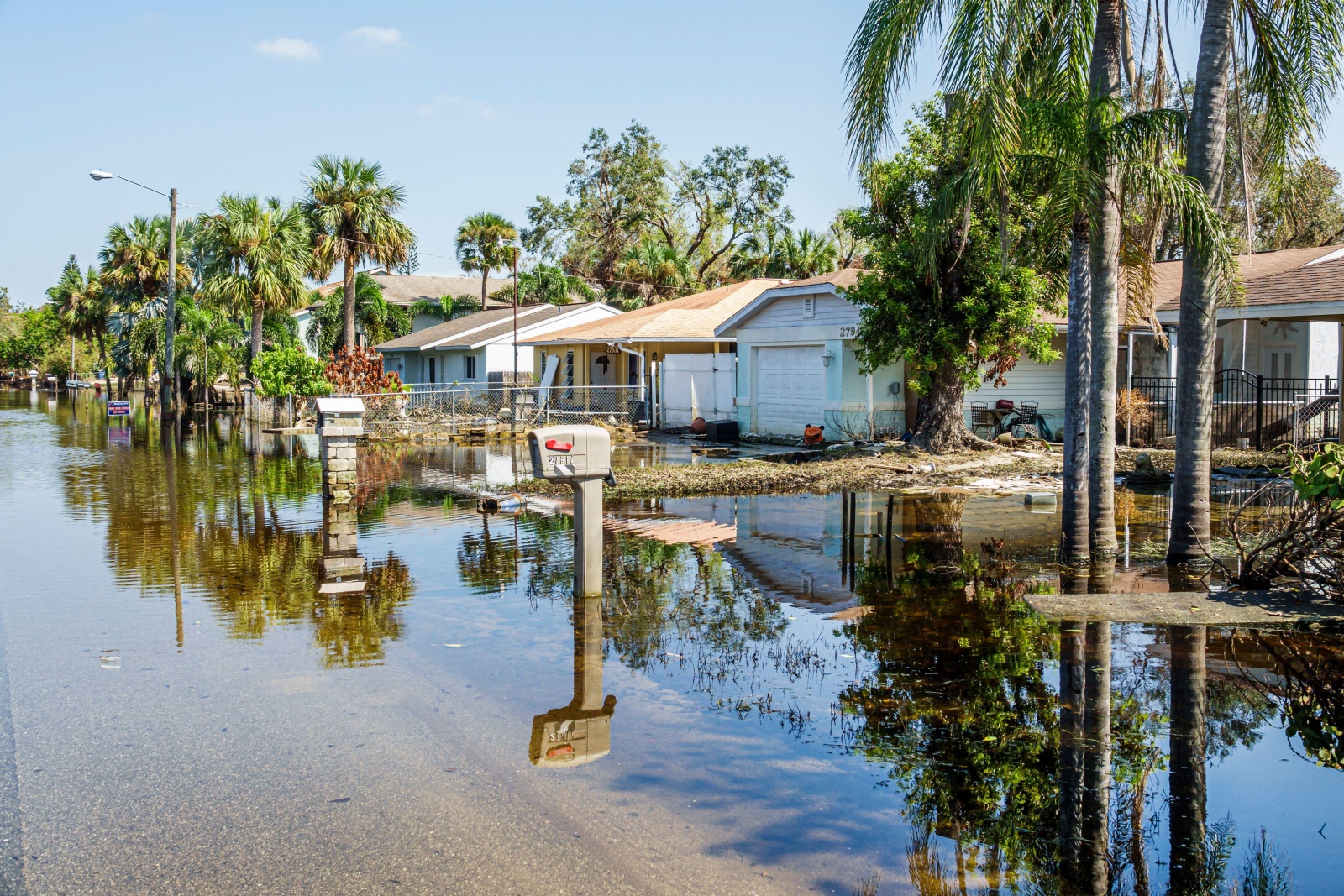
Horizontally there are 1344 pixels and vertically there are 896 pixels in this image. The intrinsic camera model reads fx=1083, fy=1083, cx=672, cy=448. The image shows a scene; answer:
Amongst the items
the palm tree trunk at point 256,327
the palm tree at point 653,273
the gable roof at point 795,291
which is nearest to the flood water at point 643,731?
the gable roof at point 795,291

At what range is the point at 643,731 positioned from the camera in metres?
5.82

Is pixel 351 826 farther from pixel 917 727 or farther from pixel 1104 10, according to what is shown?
pixel 1104 10

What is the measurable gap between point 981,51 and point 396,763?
7.42 metres

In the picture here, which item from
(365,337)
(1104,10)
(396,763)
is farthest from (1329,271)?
(365,337)

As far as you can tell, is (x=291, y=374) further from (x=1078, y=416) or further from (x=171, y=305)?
(x=1078, y=416)

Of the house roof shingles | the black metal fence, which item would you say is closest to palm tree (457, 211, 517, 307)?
the house roof shingles

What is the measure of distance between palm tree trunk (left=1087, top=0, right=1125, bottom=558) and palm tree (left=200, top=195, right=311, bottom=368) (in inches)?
1412

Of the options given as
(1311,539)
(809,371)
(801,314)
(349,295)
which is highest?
(349,295)

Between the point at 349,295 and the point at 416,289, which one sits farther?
the point at 416,289

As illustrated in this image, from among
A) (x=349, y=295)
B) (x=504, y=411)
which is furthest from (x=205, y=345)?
(x=504, y=411)

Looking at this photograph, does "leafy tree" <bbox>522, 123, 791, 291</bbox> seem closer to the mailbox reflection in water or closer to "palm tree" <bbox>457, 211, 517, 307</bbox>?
"palm tree" <bbox>457, 211, 517, 307</bbox>

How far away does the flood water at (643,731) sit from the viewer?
4.30 meters

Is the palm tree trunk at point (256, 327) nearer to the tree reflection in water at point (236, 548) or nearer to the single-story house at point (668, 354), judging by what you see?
the single-story house at point (668, 354)

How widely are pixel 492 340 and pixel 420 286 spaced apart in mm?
23077
